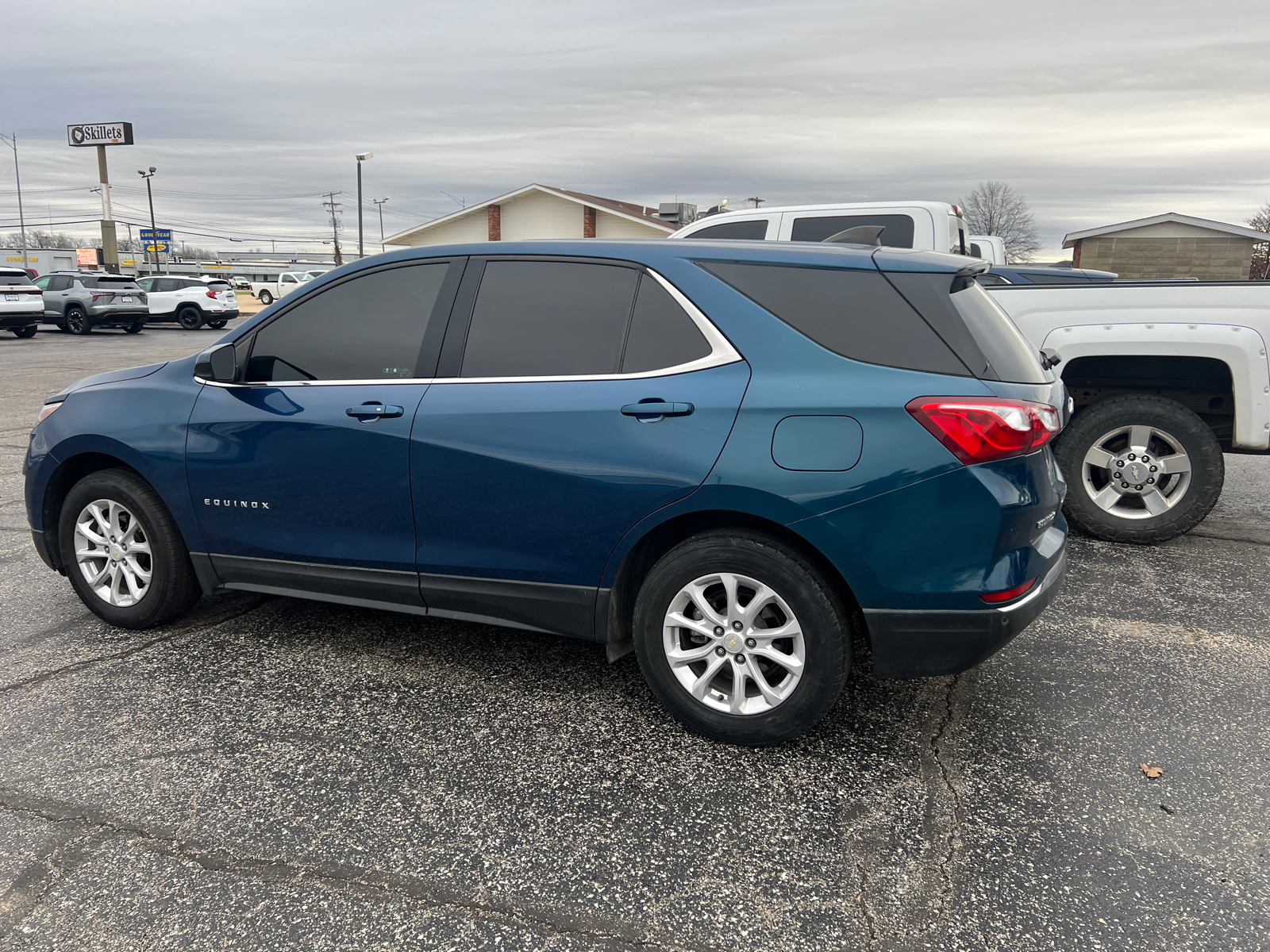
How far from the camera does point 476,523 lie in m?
3.33

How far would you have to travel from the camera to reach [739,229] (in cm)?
856

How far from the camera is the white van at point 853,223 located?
7758 mm

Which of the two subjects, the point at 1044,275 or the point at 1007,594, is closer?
the point at 1007,594

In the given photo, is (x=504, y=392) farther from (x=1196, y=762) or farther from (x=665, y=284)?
(x=1196, y=762)

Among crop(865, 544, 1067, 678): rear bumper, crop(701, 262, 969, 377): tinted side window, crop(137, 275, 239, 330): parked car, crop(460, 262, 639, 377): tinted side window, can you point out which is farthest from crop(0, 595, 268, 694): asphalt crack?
crop(137, 275, 239, 330): parked car

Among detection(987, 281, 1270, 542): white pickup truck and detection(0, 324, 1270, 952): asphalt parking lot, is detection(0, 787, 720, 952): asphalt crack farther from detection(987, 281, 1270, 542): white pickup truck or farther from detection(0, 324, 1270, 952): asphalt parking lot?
detection(987, 281, 1270, 542): white pickup truck

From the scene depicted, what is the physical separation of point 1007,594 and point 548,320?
181cm

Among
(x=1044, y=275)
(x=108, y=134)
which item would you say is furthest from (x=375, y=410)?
(x=108, y=134)

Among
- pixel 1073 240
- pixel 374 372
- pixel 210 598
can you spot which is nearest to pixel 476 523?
pixel 374 372

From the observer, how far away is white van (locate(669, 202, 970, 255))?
25.5 feet

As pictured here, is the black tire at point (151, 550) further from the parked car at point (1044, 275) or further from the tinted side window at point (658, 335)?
the parked car at point (1044, 275)

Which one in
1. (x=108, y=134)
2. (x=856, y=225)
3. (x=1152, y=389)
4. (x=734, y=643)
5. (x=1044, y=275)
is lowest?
(x=734, y=643)

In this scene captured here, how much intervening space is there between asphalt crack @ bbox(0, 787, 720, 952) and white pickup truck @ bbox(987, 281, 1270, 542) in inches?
180

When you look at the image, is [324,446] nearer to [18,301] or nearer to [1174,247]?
[18,301]
